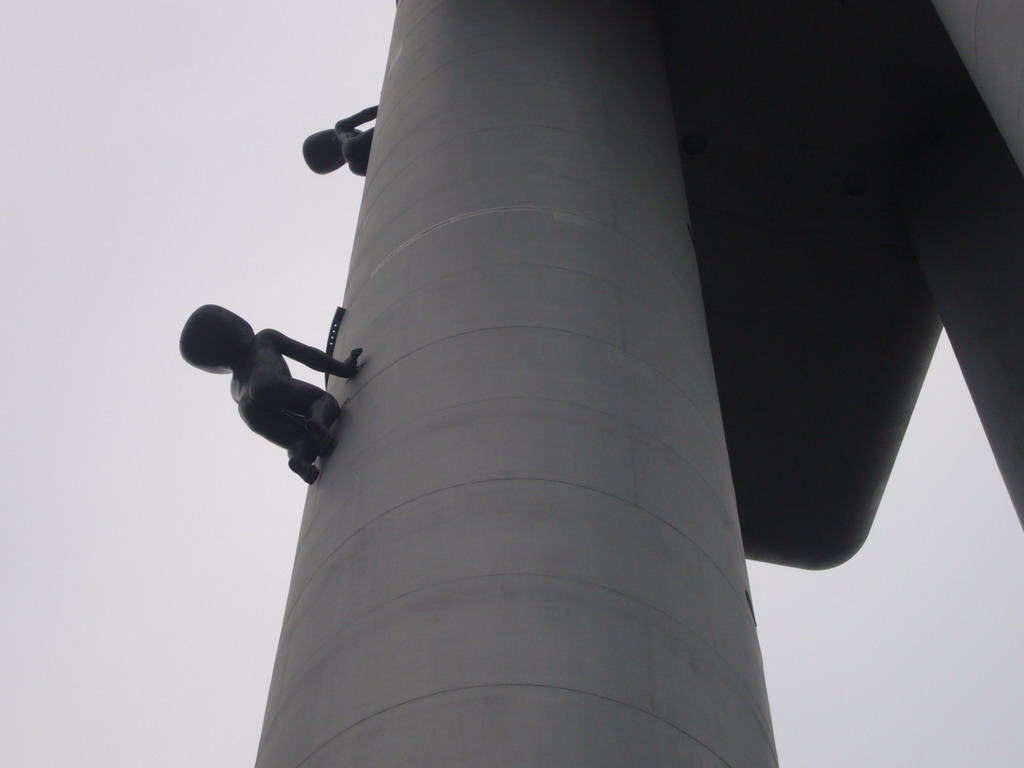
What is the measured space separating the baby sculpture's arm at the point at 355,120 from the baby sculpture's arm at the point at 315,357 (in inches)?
247

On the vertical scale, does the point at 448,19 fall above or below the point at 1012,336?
above

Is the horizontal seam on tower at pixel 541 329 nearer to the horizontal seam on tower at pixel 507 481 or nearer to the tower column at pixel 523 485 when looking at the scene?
the tower column at pixel 523 485

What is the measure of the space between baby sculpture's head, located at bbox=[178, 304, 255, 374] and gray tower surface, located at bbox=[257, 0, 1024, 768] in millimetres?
910

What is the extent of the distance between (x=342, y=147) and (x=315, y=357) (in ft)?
20.7

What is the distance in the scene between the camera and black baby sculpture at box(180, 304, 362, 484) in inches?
332

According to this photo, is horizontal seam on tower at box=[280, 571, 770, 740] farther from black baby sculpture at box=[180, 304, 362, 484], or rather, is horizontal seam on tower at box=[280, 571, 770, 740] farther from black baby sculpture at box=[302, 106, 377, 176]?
black baby sculpture at box=[302, 106, 377, 176]

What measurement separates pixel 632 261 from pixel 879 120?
762cm

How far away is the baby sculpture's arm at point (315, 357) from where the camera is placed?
8734 millimetres

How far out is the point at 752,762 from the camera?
21.0 feet

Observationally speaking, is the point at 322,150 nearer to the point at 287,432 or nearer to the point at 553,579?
the point at 287,432

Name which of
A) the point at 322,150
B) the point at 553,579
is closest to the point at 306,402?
the point at 553,579

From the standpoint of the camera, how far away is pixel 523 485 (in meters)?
6.88

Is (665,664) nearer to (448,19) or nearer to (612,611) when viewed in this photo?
(612,611)

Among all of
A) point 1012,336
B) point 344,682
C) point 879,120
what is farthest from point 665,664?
point 879,120
